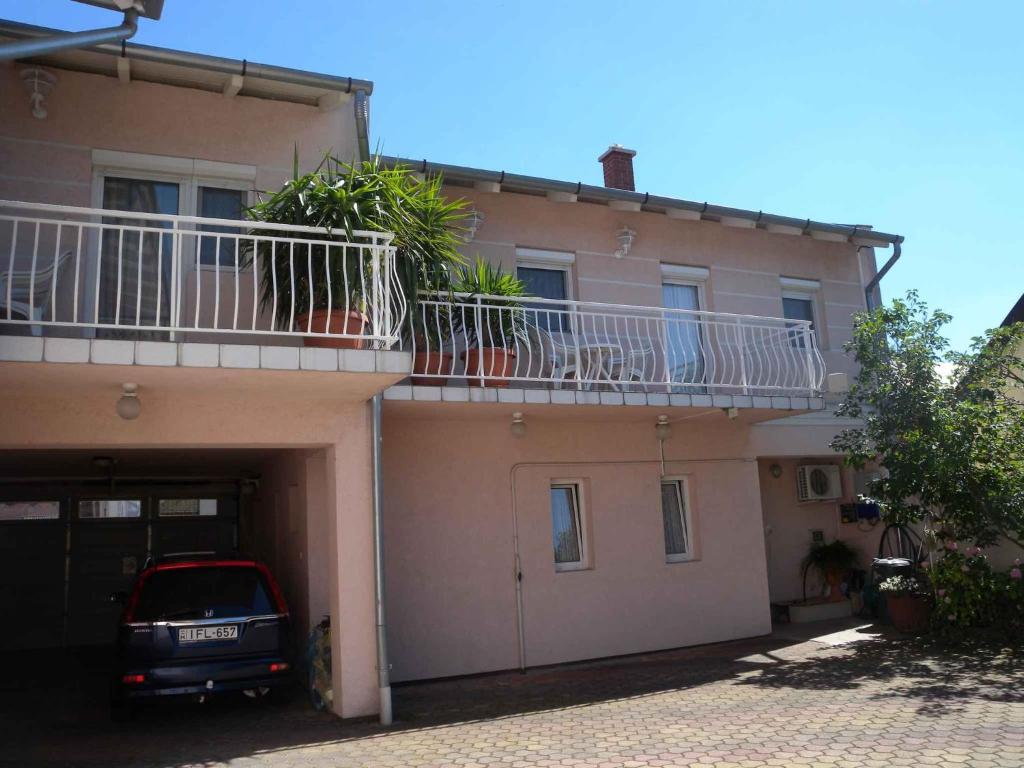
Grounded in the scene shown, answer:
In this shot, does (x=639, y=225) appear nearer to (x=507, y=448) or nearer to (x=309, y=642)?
(x=507, y=448)

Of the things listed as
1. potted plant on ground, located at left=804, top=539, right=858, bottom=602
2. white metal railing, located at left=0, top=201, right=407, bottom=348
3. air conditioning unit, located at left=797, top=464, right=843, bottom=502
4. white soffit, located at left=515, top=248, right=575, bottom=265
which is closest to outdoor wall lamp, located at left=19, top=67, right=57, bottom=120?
white metal railing, located at left=0, top=201, right=407, bottom=348

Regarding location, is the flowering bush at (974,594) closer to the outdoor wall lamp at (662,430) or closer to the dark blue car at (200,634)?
the outdoor wall lamp at (662,430)

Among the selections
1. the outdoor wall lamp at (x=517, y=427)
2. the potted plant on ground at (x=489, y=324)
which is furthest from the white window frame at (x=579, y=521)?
the potted plant on ground at (x=489, y=324)

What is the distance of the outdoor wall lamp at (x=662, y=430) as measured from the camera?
10.3m

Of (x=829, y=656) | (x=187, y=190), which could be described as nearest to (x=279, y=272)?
(x=187, y=190)

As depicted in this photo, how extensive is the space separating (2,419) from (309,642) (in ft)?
11.0

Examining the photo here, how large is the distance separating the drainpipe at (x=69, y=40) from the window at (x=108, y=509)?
9141 millimetres

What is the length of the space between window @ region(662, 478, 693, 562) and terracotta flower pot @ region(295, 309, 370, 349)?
5331 mm

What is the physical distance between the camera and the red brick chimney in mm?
12930

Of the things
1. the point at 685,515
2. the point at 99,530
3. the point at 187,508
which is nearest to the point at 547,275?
the point at 685,515

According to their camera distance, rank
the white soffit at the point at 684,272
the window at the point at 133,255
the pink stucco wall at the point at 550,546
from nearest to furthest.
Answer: the window at the point at 133,255 → the pink stucco wall at the point at 550,546 → the white soffit at the point at 684,272

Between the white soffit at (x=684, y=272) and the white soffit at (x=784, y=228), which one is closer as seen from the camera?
the white soffit at (x=684, y=272)

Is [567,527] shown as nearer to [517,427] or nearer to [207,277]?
[517,427]

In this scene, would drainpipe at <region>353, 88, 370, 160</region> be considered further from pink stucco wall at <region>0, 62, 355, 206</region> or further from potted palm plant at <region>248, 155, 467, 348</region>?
potted palm plant at <region>248, 155, 467, 348</region>
